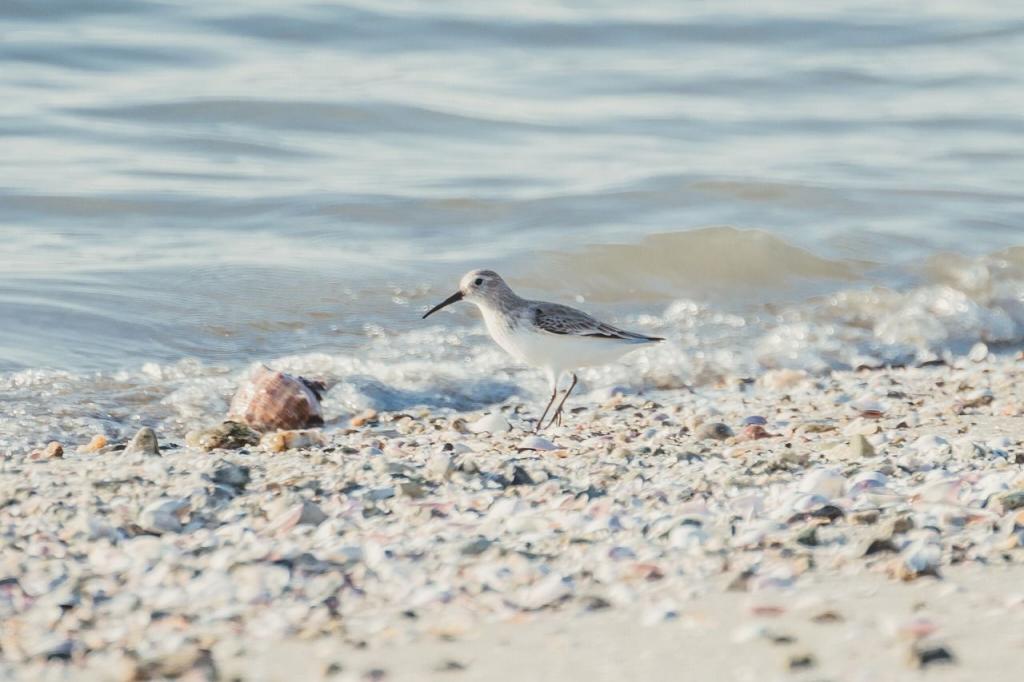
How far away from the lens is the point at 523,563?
3777 mm

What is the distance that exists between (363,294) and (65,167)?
12.1 feet

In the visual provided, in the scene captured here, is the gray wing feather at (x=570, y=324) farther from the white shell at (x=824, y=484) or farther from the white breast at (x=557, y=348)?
the white shell at (x=824, y=484)

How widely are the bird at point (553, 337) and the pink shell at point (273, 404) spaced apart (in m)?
0.94

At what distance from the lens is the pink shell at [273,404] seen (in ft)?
21.6

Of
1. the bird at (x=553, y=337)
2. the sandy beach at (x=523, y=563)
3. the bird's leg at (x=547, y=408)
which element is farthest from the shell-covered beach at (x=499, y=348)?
the bird at (x=553, y=337)

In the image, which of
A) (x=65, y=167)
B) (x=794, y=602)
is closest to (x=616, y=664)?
(x=794, y=602)

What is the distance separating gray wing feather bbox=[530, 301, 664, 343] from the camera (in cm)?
653

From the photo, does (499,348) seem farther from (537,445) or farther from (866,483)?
(866,483)

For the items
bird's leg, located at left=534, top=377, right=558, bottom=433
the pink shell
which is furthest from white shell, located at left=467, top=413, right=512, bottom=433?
the pink shell

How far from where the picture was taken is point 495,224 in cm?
A: 1104

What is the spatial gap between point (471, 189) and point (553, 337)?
531 centimetres

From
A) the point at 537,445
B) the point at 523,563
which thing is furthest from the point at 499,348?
the point at 523,563

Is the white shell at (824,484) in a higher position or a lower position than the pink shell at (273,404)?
higher

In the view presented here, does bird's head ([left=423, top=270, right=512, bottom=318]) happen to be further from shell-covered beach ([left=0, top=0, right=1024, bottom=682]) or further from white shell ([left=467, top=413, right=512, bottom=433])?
white shell ([left=467, top=413, right=512, bottom=433])
